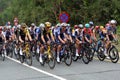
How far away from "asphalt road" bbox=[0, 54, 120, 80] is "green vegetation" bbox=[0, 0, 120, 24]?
22742 mm

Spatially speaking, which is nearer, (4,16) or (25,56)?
(25,56)

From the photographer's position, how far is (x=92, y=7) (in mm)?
40281

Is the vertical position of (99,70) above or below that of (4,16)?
below

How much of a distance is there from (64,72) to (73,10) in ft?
94.8

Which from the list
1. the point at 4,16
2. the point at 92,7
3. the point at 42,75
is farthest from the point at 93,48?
the point at 4,16

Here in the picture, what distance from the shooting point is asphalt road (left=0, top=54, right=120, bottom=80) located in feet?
42.5

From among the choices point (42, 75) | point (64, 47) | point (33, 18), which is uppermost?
point (33, 18)

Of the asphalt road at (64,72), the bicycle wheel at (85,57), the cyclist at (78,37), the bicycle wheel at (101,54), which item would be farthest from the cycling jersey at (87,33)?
the asphalt road at (64,72)

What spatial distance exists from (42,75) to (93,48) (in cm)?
530

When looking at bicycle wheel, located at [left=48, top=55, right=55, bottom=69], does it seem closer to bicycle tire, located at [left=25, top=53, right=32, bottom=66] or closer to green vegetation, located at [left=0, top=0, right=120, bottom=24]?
bicycle tire, located at [left=25, top=53, right=32, bottom=66]

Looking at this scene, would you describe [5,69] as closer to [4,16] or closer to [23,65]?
[23,65]

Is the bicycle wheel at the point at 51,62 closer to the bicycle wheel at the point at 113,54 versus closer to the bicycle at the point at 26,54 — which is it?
the bicycle at the point at 26,54

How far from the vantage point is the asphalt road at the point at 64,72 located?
12945mm

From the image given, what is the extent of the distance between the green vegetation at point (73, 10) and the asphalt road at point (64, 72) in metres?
22.7
